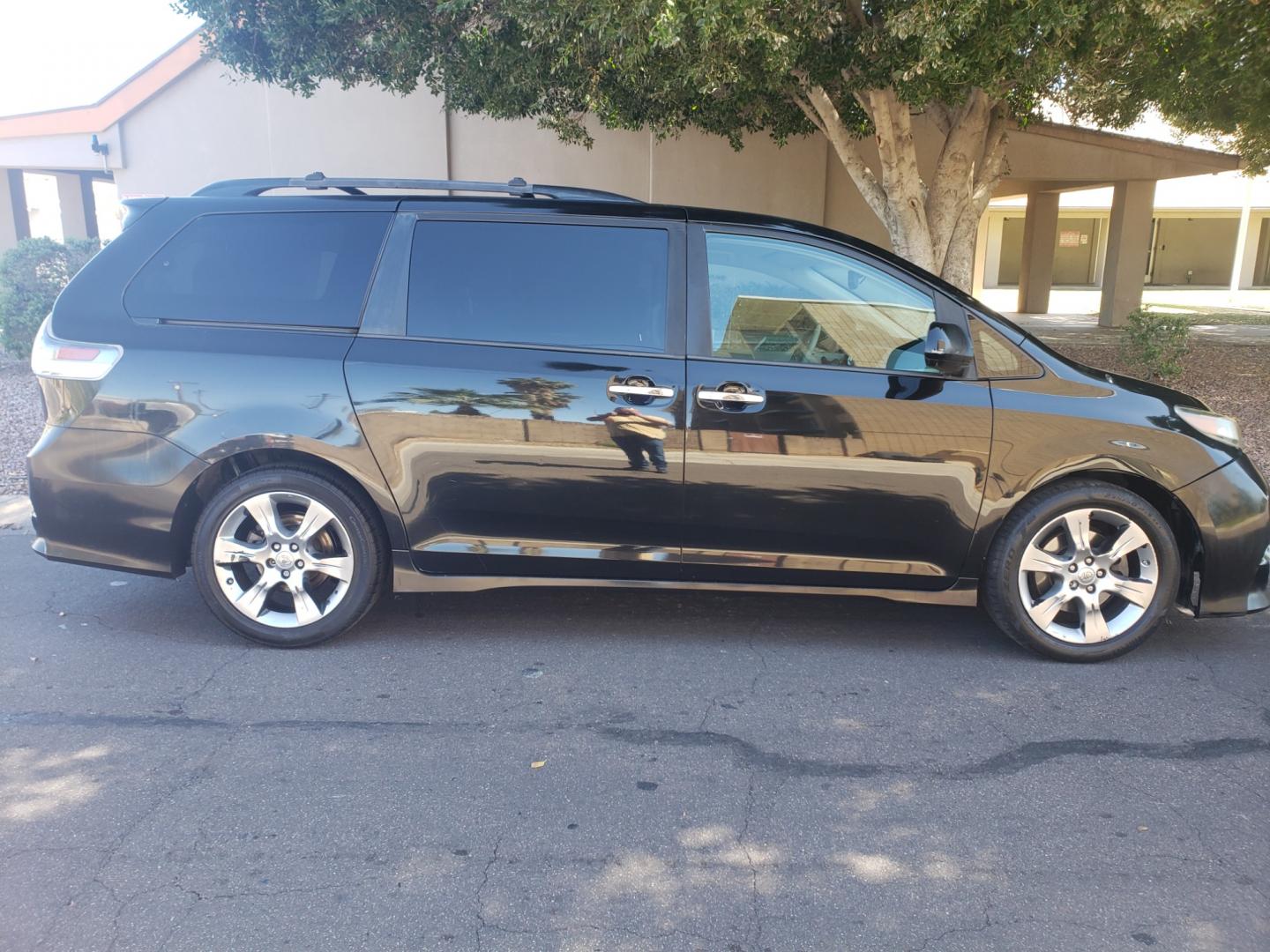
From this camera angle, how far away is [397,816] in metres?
3.03

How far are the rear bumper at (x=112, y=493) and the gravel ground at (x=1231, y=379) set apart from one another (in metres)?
7.34

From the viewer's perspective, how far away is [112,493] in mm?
4211

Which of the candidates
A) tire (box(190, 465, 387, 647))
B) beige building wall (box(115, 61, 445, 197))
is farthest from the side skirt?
beige building wall (box(115, 61, 445, 197))

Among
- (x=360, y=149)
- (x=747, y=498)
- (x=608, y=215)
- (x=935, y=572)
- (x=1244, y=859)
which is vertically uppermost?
(x=360, y=149)

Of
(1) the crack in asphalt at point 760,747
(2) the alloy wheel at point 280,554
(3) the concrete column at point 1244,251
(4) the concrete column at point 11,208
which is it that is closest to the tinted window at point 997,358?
(1) the crack in asphalt at point 760,747

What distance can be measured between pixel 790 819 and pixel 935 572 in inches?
62.1

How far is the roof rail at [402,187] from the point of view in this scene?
4.39m

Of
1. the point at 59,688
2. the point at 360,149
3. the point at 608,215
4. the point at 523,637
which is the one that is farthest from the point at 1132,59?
the point at 360,149

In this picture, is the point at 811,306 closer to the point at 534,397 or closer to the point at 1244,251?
the point at 534,397

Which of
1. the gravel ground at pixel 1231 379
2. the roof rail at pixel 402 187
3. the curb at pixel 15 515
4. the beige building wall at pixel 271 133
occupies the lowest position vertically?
the curb at pixel 15 515

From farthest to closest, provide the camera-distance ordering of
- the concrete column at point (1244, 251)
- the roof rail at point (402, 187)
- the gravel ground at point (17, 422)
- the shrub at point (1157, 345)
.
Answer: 1. the concrete column at point (1244, 251)
2. the shrub at point (1157, 345)
3. the gravel ground at point (17, 422)
4. the roof rail at point (402, 187)

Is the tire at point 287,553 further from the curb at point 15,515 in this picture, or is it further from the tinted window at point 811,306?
the curb at point 15,515

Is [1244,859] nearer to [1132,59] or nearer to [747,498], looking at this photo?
[747,498]

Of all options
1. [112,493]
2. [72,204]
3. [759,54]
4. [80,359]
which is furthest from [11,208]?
[112,493]
